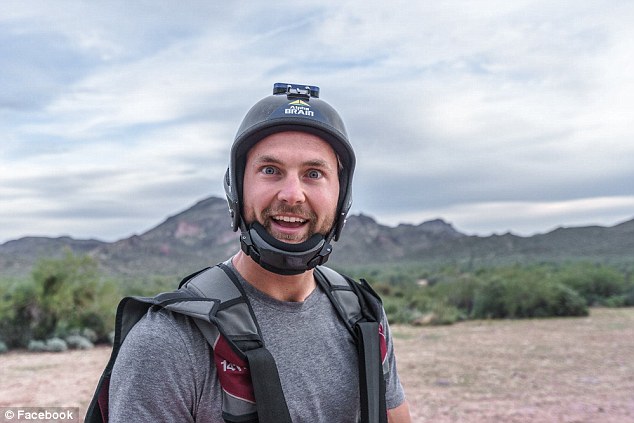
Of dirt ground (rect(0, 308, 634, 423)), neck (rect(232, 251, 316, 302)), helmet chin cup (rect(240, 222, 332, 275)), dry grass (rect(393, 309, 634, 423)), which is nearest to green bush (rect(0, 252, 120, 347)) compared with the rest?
dirt ground (rect(0, 308, 634, 423))

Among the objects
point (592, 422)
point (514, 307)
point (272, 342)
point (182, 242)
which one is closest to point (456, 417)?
point (592, 422)

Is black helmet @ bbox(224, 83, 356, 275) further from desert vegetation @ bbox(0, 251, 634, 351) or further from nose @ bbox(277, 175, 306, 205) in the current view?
desert vegetation @ bbox(0, 251, 634, 351)

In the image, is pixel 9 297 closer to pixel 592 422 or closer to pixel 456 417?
pixel 456 417

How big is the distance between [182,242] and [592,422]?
255 ft

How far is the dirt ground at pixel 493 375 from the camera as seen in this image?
26.7 feet

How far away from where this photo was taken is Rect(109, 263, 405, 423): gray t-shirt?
2027mm

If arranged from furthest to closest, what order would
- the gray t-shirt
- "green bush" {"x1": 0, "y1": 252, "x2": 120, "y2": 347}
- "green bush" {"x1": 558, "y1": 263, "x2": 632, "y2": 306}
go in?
"green bush" {"x1": 558, "y1": 263, "x2": 632, "y2": 306} < "green bush" {"x1": 0, "y1": 252, "x2": 120, "y2": 347} < the gray t-shirt

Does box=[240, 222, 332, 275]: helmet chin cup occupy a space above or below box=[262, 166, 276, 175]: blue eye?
below

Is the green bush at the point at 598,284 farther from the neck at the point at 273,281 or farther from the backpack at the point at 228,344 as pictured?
the backpack at the point at 228,344

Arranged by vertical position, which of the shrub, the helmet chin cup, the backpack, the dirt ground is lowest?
the dirt ground

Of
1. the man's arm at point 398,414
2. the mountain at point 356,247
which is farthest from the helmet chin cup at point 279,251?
the mountain at point 356,247

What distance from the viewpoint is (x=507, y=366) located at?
35.1 feet

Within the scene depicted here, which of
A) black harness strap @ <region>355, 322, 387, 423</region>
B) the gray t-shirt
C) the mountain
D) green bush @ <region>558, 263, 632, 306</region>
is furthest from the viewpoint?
the mountain

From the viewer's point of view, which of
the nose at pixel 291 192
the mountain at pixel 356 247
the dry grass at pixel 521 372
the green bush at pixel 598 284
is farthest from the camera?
the mountain at pixel 356 247
